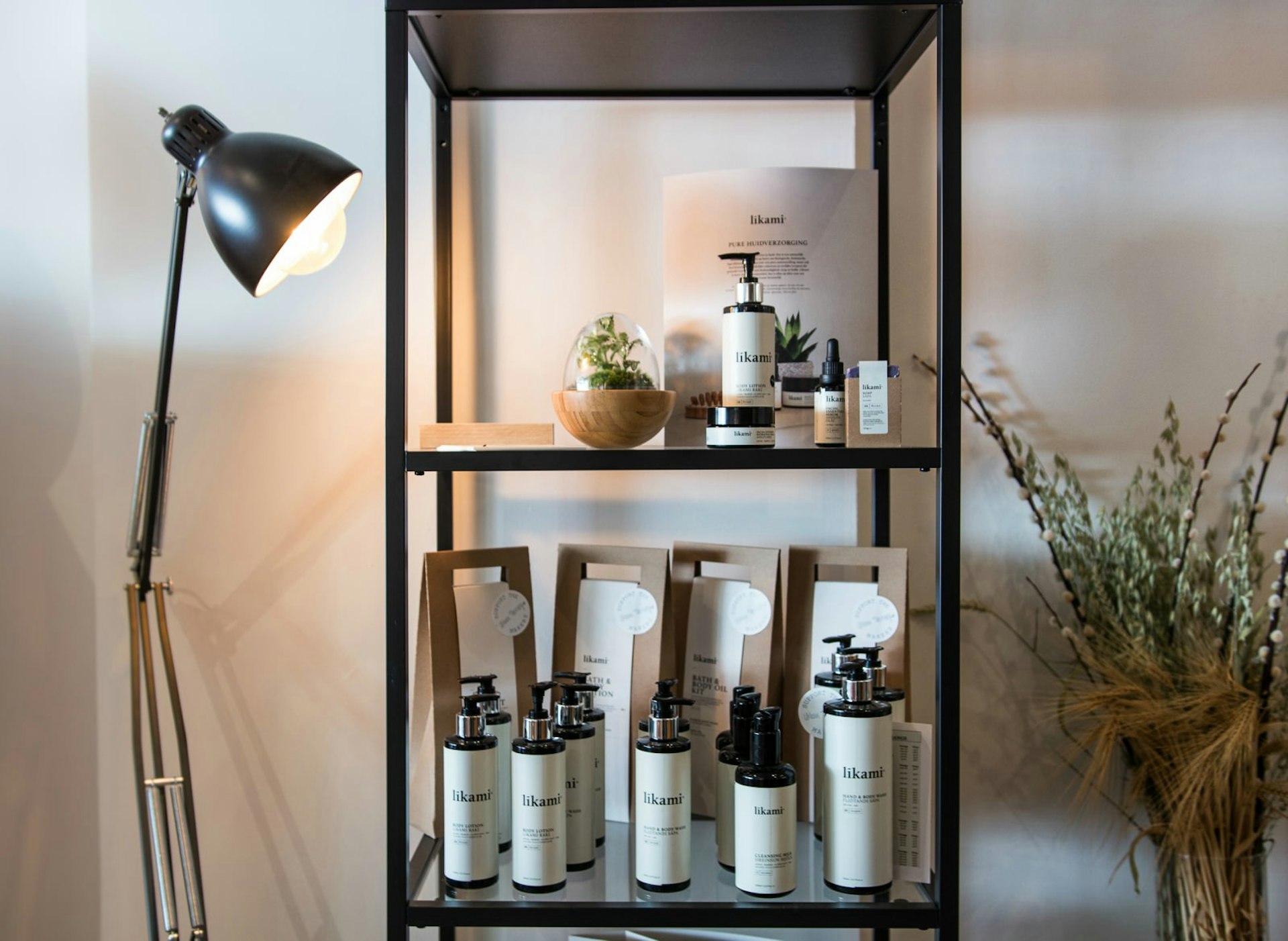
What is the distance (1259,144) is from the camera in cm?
137

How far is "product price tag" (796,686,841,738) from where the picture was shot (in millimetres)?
1122

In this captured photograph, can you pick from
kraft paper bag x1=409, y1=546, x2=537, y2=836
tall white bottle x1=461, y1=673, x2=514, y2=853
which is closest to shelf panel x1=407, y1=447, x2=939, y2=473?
kraft paper bag x1=409, y1=546, x2=537, y2=836

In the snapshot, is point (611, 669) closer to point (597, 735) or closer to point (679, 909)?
point (597, 735)

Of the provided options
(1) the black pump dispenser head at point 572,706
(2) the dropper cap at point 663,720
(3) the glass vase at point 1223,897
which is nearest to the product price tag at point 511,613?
(1) the black pump dispenser head at point 572,706

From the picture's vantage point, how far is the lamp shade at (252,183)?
0.96m

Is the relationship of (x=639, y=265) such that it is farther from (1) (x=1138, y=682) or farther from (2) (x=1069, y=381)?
(1) (x=1138, y=682)

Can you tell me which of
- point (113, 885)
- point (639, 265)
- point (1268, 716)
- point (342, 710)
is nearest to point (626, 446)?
point (639, 265)

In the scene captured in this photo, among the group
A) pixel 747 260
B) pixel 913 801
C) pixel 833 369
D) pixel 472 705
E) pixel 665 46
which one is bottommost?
pixel 913 801

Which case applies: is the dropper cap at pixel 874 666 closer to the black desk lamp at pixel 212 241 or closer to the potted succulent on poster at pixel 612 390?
the potted succulent on poster at pixel 612 390

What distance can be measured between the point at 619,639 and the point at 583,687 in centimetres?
10

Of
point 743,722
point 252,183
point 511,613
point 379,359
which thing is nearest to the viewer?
point 252,183

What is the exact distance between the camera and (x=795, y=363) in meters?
1.21

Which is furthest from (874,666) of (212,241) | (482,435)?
(212,241)

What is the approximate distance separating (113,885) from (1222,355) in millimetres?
1713
